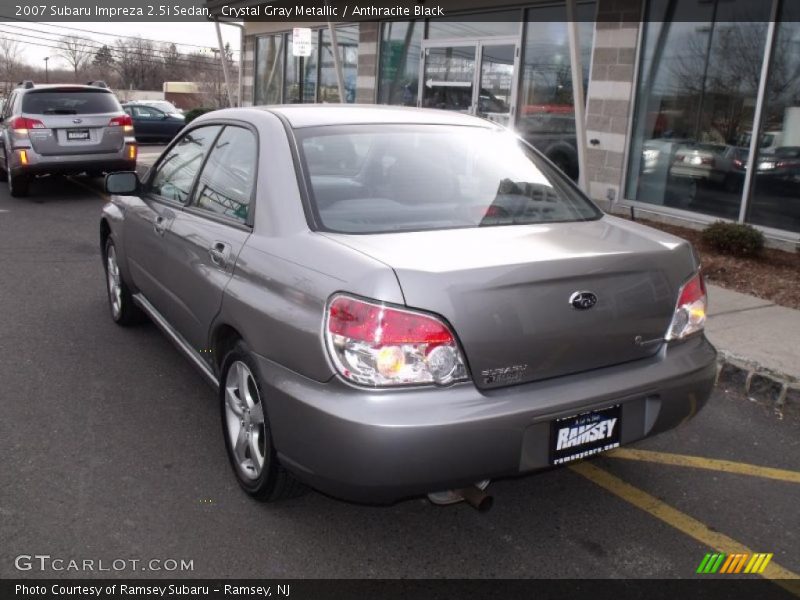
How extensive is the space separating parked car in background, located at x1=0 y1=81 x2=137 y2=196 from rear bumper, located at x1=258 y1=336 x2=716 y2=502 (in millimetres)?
10485

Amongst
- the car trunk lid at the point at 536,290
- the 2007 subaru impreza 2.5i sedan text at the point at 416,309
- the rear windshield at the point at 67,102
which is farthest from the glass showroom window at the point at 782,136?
the rear windshield at the point at 67,102

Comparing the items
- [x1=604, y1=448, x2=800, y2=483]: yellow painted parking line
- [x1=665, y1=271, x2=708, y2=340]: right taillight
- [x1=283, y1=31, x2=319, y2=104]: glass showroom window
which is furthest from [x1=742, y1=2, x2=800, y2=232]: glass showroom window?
[x1=283, y1=31, x2=319, y2=104]: glass showroom window

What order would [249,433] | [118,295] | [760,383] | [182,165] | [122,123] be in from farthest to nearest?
[122,123]
[118,295]
[760,383]
[182,165]
[249,433]

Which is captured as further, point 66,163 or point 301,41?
point 66,163

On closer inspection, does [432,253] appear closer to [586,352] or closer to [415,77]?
[586,352]

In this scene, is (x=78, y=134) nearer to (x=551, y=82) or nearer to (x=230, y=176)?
(x=551, y=82)

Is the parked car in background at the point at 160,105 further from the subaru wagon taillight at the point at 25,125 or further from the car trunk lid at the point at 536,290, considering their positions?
the car trunk lid at the point at 536,290

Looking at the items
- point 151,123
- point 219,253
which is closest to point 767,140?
point 219,253

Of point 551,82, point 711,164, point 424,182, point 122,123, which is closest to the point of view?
point 424,182

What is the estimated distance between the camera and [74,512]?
3113mm

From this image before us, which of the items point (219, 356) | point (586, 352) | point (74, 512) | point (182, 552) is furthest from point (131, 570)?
point (586, 352)

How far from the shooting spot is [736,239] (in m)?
7.61

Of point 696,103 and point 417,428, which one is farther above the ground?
point 696,103

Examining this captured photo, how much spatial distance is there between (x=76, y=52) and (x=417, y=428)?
97.5 m
